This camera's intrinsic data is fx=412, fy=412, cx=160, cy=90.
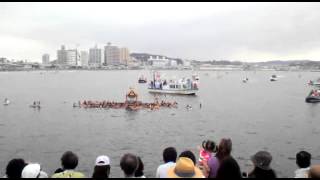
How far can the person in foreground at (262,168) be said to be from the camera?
838 centimetres

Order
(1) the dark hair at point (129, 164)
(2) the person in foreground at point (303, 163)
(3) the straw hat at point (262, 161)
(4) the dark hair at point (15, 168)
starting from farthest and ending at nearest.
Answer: (2) the person in foreground at point (303, 163) < (4) the dark hair at point (15, 168) < (3) the straw hat at point (262, 161) < (1) the dark hair at point (129, 164)

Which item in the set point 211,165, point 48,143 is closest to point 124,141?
point 48,143

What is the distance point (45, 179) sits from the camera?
8.77 meters

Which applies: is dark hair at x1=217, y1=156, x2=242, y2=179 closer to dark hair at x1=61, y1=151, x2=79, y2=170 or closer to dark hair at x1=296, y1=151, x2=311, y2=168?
dark hair at x1=296, y1=151, x2=311, y2=168

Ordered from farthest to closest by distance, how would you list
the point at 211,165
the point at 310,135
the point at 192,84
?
the point at 192,84, the point at 310,135, the point at 211,165

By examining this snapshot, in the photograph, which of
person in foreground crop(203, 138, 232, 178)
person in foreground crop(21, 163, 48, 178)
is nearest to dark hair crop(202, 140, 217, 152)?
person in foreground crop(203, 138, 232, 178)

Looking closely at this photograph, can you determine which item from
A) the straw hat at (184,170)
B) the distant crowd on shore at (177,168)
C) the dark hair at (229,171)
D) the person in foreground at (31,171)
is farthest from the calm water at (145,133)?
the dark hair at (229,171)

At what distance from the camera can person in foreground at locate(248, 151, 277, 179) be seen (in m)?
8.38

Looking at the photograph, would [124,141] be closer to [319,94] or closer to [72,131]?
[72,131]

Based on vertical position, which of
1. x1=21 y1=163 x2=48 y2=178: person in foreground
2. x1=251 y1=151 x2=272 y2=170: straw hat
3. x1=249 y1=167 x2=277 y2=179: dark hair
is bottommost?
x1=21 y1=163 x2=48 y2=178: person in foreground

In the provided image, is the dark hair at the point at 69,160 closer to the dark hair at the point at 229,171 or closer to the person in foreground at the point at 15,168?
the person in foreground at the point at 15,168

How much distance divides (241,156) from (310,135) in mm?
16504

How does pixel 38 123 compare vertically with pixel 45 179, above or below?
below

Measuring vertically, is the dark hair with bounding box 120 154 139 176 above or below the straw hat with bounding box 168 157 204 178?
above
